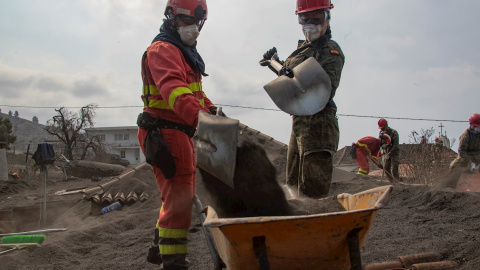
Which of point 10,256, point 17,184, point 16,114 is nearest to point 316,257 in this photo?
point 10,256

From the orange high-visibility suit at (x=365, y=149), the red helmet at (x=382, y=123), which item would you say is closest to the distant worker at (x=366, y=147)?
the orange high-visibility suit at (x=365, y=149)

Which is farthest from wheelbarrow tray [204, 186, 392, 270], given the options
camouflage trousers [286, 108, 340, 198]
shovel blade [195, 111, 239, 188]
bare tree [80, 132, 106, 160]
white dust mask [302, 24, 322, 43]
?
bare tree [80, 132, 106, 160]

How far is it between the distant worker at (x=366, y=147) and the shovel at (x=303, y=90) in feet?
29.1

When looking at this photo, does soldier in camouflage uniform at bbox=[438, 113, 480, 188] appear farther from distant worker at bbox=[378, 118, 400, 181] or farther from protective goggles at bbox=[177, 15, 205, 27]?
protective goggles at bbox=[177, 15, 205, 27]

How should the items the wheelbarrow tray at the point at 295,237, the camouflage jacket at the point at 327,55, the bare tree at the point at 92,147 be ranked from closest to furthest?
the wheelbarrow tray at the point at 295,237 < the camouflage jacket at the point at 327,55 < the bare tree at the point at 92,147

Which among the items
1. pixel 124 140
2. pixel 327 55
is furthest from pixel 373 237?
pixel 124 140

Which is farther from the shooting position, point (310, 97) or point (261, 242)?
point (310, 97)

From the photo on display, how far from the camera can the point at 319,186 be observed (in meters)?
3.46

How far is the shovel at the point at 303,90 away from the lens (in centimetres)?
298

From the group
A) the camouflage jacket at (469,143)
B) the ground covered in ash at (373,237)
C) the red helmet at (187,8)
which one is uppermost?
the red helmet at (187,8)

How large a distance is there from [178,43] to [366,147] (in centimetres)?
989

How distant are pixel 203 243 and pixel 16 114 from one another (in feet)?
269

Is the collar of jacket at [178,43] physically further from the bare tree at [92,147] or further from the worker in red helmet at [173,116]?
the bare tree at [92,147]

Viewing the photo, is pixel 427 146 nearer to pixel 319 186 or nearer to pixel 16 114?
pixel 319 186
